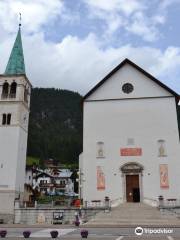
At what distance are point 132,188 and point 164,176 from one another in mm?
3014

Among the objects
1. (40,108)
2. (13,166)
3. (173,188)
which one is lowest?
(173,188)

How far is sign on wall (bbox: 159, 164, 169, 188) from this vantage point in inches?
1181

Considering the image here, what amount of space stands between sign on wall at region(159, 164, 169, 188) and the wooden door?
219 centimetres

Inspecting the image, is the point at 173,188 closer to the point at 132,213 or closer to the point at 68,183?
the point at 132,213

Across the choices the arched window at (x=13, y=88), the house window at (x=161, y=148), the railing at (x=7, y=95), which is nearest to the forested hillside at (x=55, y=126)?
the arched window at (x=13, y=88)

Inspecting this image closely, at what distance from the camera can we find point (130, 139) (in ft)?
105

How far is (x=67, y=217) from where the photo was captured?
28.4 m

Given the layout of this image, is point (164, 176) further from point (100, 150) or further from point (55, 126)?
point (55, 126)

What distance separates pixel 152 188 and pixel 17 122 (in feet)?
50.0

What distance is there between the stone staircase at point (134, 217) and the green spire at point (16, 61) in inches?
784

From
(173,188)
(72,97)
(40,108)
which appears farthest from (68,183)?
(173,188)

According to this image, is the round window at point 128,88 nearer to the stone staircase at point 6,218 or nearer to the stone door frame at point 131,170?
the stone door frame at point 131,170

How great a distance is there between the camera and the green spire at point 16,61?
39.5 metres

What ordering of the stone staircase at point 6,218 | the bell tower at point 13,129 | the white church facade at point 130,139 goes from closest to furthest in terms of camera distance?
1. the white church facade at point 130,139
2. the stone staircase at point 6,218
3. the bell tower at point 13,129
